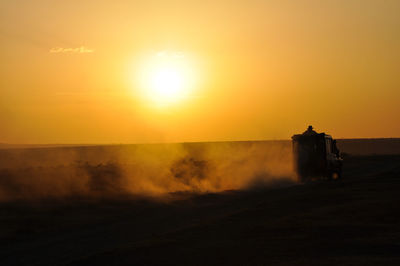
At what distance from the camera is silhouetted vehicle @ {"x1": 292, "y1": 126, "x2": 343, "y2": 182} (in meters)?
38.2

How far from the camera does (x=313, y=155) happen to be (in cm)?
3859

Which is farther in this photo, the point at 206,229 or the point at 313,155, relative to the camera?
the point at 313,155

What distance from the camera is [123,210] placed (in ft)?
89.7

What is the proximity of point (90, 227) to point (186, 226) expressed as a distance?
401 centimetres

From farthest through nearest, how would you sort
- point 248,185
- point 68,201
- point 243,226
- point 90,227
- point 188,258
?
point 248,185 < point 68,201 < point 90,227 < point 243,226 < point 188,258

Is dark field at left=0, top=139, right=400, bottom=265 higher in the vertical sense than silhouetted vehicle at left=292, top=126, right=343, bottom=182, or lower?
lower

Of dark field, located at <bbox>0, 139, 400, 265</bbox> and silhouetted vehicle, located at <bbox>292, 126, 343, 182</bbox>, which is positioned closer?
dark field, located at <bbox>0, 139, 400, 265</bbox>

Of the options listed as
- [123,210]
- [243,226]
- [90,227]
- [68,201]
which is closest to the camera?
[243,226]

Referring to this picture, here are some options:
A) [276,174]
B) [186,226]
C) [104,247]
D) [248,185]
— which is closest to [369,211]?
[186,226]

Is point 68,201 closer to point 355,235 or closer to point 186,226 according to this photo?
point 186,226

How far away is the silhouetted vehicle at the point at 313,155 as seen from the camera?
38.2 metres

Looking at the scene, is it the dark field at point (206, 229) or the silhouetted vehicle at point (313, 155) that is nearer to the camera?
the dark field at point (206, 229)

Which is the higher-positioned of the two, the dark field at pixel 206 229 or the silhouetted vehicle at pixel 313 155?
the silhouetted vehicle at pixel 313 155

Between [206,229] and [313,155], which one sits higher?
[313,155]
